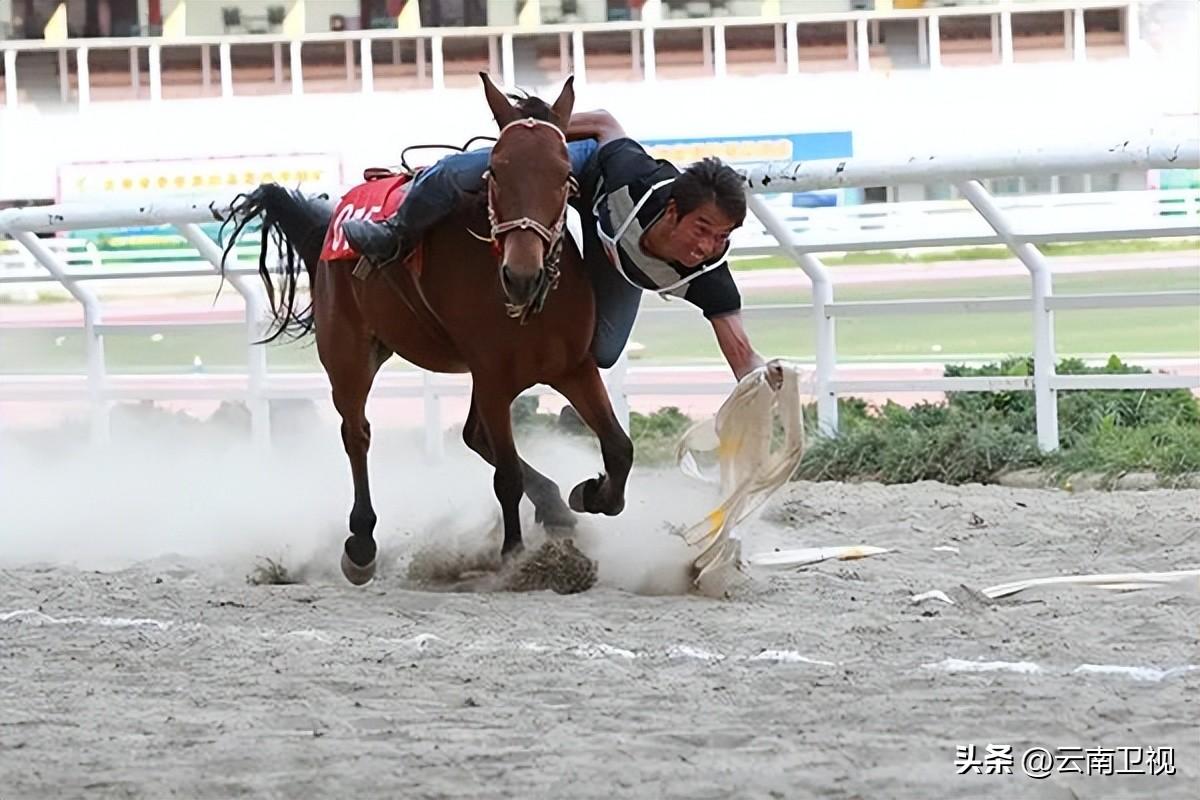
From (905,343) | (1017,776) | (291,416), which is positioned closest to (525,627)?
(1017,776)

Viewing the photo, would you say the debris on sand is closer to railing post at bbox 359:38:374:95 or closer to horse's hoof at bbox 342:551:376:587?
horse's hoof at bbox 342:551:376:587

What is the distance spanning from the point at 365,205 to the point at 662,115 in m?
18.2

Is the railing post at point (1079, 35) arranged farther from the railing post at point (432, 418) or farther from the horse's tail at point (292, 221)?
the horse's tail at point (292, 221)

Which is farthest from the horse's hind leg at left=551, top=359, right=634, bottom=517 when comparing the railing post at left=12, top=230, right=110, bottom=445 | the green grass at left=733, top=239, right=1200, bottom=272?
the green grass at left=733, top=239, right=1200, bottom=272

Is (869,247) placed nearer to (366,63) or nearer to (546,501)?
(546,501)

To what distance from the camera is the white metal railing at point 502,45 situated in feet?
77.7

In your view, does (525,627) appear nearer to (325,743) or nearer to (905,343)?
(325,743)

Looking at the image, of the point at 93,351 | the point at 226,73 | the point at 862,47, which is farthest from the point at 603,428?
the point at 226,73

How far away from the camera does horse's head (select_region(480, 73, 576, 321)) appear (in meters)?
4.04

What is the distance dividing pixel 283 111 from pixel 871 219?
58.0 feet

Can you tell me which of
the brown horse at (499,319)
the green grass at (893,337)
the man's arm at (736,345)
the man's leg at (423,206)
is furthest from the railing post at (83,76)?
the man's arm at (736,345)

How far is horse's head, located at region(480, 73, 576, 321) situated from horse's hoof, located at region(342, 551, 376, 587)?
115 cm

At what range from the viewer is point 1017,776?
2402 millimetres

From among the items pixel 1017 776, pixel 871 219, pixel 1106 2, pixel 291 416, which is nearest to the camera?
pixel 1017 776
